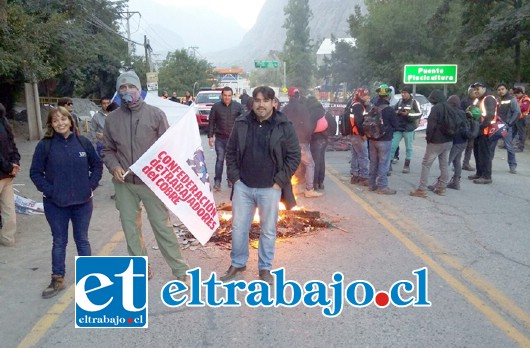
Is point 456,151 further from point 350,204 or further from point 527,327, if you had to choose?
point 527,327

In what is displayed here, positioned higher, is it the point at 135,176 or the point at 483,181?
the point at 135,176

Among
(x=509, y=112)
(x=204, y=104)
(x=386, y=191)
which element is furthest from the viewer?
(x=204, y=104)

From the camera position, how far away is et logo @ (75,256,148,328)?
4.13 metres

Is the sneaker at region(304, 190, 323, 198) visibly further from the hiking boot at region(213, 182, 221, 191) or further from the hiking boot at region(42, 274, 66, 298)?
the hiking boot at region(42, 274, 66, 298)

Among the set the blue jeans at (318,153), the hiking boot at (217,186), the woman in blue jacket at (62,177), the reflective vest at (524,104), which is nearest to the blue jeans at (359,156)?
the blue jeans at (318,153)

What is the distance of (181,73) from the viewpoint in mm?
65250

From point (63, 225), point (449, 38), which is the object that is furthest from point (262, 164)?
point (449, 38)

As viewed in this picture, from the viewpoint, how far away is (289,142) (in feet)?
15.5

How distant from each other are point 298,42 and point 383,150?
97324 millimetres

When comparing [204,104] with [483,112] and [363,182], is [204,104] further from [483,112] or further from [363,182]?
[483,112]

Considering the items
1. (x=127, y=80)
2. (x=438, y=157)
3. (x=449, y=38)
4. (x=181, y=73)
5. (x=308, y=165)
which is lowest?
(x=308, y=165)

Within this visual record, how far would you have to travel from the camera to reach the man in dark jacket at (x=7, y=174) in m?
5.91

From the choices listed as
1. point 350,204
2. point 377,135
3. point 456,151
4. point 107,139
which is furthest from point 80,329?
point 456,151

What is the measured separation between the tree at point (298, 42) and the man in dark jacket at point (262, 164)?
94483 mm
